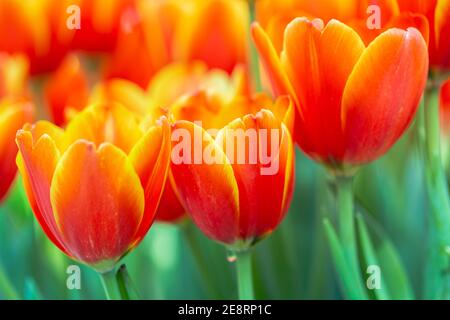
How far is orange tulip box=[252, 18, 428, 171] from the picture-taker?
0.41 m

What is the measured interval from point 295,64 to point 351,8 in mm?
85

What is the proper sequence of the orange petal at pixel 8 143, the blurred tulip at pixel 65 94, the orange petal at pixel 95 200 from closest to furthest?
1. the orange petal at pixel 95 200
2. the orange petal at pixel 8 143
3. the blurred tulip at pixel 65 94

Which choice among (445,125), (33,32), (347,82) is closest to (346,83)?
(347,82)

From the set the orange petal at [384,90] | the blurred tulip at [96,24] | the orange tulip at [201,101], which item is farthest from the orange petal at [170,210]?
the blurred tulip at [96,24]

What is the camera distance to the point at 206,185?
0.41 metres

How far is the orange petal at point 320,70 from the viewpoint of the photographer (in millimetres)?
415

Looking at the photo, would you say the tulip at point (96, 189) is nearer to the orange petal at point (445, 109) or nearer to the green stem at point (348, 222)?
the green stem at point (348, 222)

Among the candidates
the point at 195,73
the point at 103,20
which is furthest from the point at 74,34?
the point at 195,73

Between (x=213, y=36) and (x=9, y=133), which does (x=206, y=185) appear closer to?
(x=9, y=133)

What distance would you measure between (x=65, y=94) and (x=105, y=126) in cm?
18

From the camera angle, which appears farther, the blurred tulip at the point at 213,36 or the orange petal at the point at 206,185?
the blurred tulip at the point at 213,36

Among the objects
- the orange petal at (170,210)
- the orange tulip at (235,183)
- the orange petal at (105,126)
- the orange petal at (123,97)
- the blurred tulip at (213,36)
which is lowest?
the orange petal at (170,210)

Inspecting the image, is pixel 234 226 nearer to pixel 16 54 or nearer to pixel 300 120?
pixel 300 120

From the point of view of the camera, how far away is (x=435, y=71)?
17.7 inches
